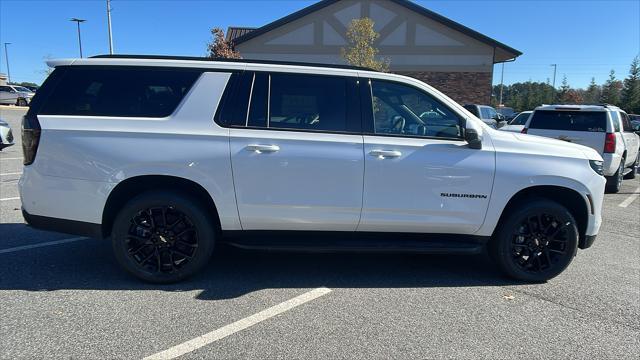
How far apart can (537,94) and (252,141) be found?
5877cm

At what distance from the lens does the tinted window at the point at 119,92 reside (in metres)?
3.91

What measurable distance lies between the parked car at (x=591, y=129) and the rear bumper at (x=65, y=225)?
850 cm

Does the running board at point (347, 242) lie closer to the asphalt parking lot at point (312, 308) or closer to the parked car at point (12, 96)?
the asphalt parking lot at point (312, 308)

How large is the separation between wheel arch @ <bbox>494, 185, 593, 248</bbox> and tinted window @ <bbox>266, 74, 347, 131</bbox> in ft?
5.90

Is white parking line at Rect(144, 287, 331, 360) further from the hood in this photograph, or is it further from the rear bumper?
the hood

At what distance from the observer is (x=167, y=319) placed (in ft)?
11.1

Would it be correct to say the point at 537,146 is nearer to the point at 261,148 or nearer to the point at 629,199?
the point at 261,148

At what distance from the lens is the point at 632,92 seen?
40.3 m

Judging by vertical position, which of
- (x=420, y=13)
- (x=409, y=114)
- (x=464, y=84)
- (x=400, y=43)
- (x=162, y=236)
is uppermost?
(x=420, y=13)

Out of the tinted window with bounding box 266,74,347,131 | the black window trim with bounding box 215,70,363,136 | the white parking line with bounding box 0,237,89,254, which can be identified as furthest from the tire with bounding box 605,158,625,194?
the white parking line with bounding box 0,237,89,254

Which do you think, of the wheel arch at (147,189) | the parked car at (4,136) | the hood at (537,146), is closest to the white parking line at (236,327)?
the wheel arch at (147,189)

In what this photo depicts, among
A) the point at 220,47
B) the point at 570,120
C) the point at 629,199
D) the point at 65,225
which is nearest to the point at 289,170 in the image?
the point at 65,225

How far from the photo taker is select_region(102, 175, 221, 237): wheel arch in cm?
393

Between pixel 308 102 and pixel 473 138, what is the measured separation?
1537 mm
